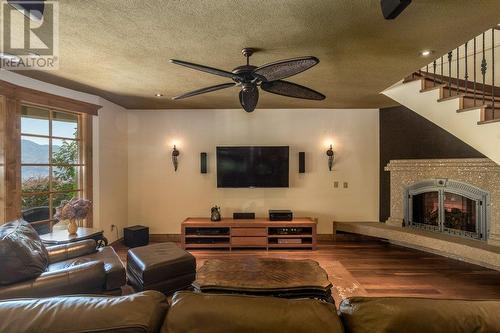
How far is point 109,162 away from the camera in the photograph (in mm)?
4289

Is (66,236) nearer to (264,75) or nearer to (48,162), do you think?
(48,162)

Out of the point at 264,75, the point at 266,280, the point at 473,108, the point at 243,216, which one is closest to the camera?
the point at 264,75

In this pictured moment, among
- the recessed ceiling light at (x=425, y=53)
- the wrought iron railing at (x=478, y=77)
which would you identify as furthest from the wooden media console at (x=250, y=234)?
the recessed ceiling light at (x=425, y=53)

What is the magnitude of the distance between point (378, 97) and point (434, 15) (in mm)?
2246

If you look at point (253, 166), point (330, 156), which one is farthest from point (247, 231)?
point (330, 156)

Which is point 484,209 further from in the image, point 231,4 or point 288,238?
point 231,4

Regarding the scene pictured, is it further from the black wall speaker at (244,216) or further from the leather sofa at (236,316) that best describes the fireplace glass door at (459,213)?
the leather sofa at (236,316)

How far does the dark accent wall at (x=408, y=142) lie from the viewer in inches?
153

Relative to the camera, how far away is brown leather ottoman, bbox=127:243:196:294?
251 centimetres

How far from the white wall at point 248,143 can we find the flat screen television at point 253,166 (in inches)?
8.4

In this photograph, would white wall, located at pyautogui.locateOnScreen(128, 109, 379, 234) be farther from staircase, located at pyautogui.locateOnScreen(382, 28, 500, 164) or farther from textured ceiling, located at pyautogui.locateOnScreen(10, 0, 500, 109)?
Result: textured ceiling, located at pyautogui.locateOnScreen(10, 0, 500, 109)

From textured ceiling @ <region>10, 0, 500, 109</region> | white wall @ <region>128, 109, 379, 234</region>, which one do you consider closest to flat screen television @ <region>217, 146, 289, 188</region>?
white wall @ <region>128, 109, 379, 234</region>

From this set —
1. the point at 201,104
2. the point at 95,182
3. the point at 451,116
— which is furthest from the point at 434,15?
the point at 95,182

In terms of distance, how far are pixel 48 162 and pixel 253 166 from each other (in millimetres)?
3035
